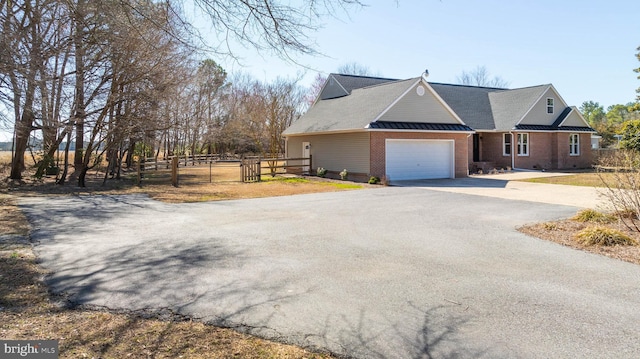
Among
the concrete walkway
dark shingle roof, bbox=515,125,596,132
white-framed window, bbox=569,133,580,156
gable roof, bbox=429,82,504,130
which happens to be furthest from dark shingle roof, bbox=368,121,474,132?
white-framed window, bbox=569,133,580,156

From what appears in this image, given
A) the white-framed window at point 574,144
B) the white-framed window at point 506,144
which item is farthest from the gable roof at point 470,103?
the white-framed window at point 574,144

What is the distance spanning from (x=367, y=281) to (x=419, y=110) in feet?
58.4

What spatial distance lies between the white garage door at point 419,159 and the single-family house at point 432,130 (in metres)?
0.05

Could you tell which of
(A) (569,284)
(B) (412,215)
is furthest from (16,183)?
(A) (569,284)

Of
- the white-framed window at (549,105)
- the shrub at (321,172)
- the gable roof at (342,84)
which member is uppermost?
the gable roof at (342,84)

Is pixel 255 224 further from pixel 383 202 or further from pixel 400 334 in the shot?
pixel 400 334

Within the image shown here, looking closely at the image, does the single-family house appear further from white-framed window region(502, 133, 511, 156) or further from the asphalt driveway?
the asphalt driveway

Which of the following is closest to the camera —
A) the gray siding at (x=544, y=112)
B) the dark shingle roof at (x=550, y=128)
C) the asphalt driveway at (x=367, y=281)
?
the asphalt driveway at (x=367, y=281)

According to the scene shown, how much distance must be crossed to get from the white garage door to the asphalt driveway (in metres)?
10.8

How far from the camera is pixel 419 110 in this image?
2188cm

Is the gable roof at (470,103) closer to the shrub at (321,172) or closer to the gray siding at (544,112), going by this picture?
the gray siding at (544,112)

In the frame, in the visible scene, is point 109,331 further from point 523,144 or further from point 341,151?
point 523,144

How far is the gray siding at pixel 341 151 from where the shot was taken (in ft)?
68.5

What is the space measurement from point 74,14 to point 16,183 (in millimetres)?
16759
